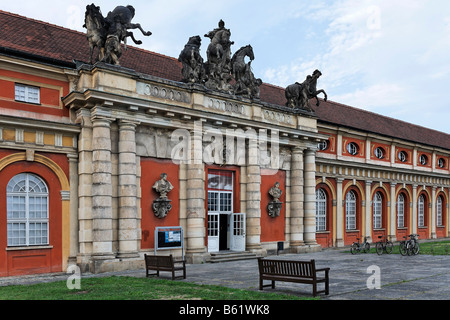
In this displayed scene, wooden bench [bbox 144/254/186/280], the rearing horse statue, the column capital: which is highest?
the rearing horse statue

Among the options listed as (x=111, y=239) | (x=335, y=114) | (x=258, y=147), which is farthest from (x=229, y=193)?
(x=335, y=114)

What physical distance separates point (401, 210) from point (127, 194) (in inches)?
991

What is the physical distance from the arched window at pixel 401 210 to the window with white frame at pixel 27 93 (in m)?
28.0

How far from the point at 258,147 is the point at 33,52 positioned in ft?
36.9

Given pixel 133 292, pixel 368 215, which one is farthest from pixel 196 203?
pixel 368 215

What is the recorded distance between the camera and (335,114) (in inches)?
1340

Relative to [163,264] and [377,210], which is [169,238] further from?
[377,210]

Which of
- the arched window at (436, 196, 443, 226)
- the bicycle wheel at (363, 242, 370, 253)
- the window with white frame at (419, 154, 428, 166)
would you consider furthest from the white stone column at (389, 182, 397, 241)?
the bicycle wheel at (363, 242, 370, 253)

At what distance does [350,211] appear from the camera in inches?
A: 1281

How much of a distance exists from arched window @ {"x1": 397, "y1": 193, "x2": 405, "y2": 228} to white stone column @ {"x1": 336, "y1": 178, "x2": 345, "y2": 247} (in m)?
7.57

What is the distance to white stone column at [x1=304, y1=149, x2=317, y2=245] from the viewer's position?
2662 centimetres

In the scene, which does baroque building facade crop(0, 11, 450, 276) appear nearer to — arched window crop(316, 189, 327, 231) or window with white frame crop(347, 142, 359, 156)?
arched window crop(316, 189, 327, 231)

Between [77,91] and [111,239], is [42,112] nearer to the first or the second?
[77,91]

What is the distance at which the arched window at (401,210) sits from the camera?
36.6 metres
